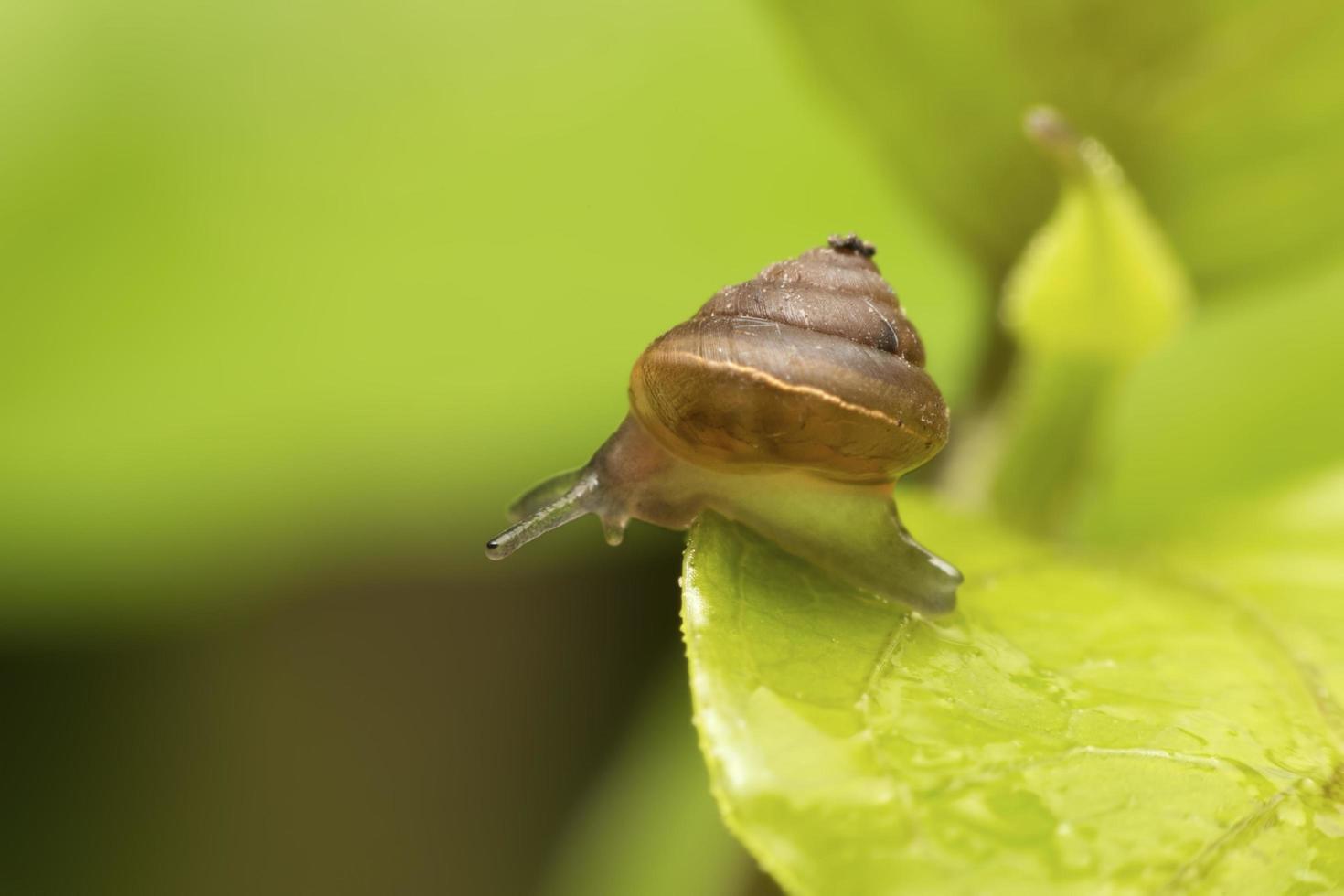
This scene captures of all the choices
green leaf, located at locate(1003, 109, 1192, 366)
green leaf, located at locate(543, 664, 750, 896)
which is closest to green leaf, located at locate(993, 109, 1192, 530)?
green leaf, located at locate(1003, 109, 1192, 366)

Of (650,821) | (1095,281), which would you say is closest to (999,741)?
(1095,281)

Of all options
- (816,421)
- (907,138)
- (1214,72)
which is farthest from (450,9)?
(816,421)

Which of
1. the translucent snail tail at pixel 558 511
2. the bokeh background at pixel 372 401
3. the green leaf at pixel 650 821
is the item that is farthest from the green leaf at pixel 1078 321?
the green leaf at pixel 650 821

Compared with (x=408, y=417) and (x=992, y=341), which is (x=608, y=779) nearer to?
(x=408, y=417)

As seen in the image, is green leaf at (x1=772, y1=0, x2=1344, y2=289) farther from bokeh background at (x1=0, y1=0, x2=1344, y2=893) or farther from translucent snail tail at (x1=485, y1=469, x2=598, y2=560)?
translucent snail tail at (x1=485, y1=469, x2=598, y2=560)

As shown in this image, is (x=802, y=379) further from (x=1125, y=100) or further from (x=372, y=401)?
(x=372, y=401)
